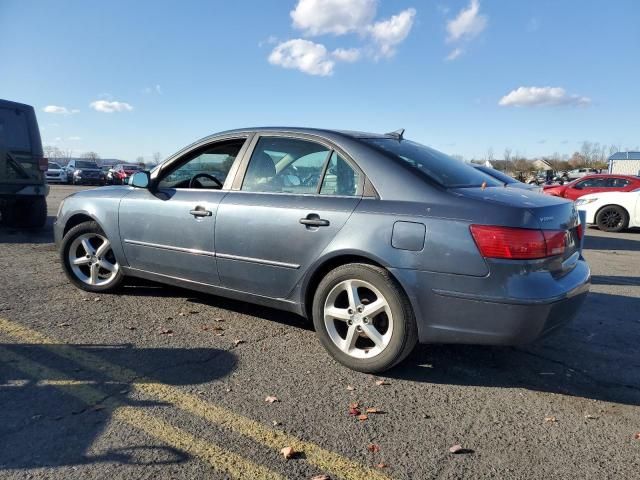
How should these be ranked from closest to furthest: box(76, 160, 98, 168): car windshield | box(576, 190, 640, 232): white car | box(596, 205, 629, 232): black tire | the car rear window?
the car rear window, box(576, 190, 640, 232): white car, box(596, 205, 629, 232): black tire, box(76, 160, 98, 168): car windshield

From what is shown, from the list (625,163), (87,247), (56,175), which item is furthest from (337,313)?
(625,163)

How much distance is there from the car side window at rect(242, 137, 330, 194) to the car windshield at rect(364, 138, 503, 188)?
1.41ft

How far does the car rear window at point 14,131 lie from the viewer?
8242mm

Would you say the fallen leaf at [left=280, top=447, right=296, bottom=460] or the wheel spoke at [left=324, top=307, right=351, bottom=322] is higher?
the wheel spoke at [left=324, top=307, right=351, bottom=322]

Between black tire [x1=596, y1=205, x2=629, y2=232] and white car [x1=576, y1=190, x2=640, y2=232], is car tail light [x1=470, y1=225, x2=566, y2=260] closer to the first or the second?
white car [x1=576, y1=190, x2=640, y2=232]

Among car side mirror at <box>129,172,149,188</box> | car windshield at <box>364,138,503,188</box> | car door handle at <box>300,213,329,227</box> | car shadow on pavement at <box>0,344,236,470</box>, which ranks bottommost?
car shadow on pavement at <box>0,344,236,470</box>

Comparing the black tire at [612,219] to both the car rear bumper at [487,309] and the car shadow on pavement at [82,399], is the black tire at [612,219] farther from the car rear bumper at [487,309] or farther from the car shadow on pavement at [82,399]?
the car shadow on pavement at [82,399]

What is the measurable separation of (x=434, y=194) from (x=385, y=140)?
3.16 ft

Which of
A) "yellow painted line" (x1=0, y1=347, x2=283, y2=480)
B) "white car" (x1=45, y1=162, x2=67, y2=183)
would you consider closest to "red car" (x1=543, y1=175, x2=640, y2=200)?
"yellow painted line" (x1=0, y1=347, x2=283, y2=480)

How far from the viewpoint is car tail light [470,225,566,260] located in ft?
9.35

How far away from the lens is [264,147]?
405cm

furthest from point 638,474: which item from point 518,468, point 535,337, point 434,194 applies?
point 434,194

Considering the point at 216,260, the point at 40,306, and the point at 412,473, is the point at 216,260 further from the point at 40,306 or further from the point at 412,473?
the point at 412,473

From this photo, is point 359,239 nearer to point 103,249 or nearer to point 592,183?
point 103,249
